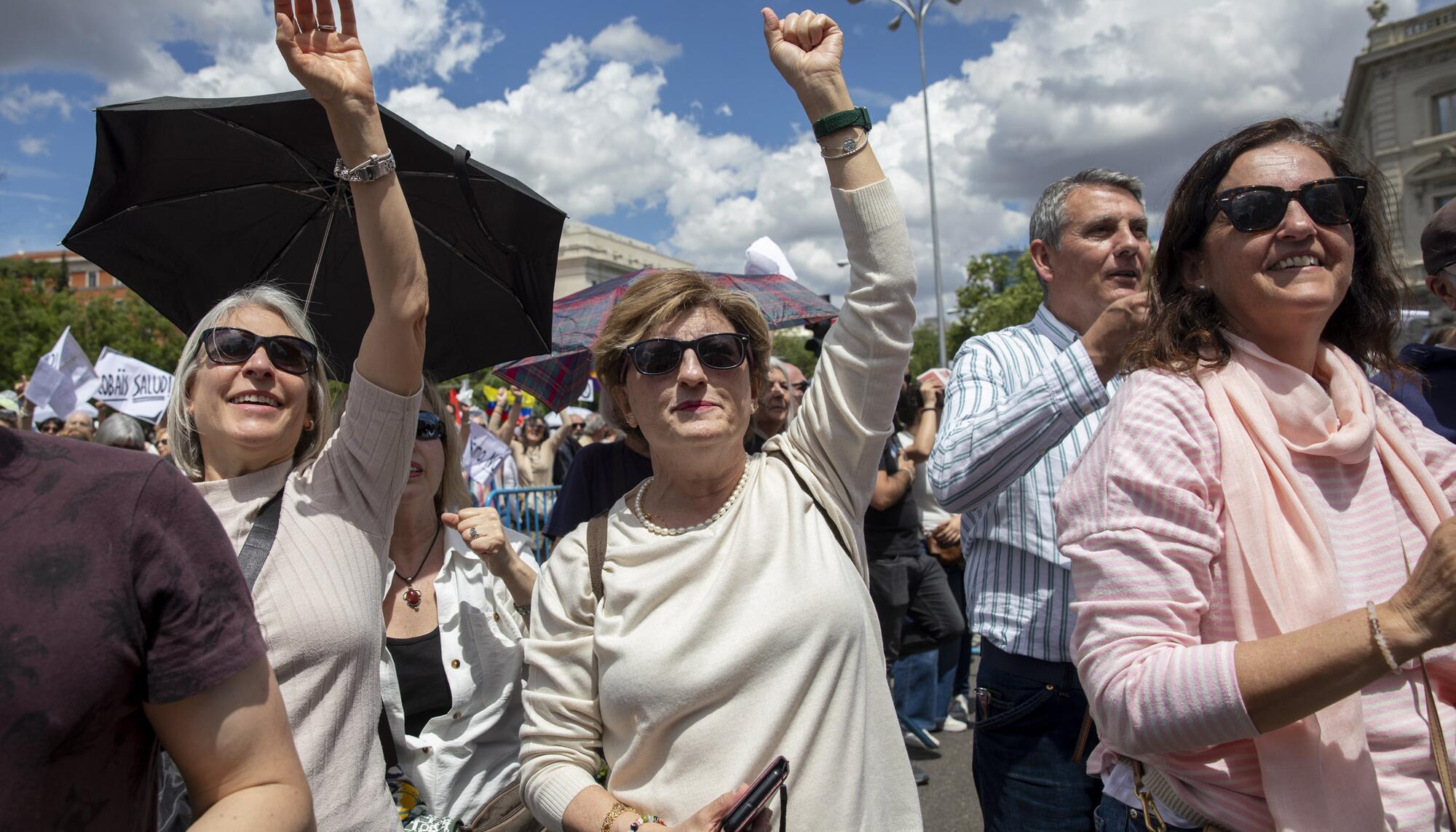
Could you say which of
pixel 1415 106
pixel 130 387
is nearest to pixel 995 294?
pixel 1415 106

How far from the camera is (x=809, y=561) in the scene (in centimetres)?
174

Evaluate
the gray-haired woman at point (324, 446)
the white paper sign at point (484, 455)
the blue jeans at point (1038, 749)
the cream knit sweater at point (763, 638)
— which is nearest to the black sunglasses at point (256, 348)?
the gray-haired woman at point (324, 446)

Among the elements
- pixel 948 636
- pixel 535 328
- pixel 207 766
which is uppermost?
pixel 535 328

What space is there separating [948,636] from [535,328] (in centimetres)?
367

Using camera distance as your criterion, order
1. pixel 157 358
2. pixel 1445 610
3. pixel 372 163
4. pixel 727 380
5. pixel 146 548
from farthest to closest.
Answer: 1. pixel 157 358
2. pixel 727 380
3. pixel 372 163
4. pixel 1445 610
5. pixel 146 548

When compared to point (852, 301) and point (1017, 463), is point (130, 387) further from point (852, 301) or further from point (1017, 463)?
point (1017, 463)

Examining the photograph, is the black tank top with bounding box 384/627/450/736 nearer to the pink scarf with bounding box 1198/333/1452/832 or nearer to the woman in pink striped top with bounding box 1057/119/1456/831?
the woman in pink striped top with bounding box 1057/119/1456/831

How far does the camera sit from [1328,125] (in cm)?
187

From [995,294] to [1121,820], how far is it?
39.0 meters

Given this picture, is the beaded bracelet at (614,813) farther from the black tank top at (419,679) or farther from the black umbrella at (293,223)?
the black umbrella at (293,223)

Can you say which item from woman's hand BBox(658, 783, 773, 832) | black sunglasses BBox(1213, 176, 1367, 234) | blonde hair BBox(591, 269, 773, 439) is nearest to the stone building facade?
black sunglasses BBox(1213, 176, 1367, 234)

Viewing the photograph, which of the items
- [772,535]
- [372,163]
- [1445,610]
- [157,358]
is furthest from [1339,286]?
[157,358]

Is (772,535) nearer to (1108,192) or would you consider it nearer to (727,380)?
(727,380)

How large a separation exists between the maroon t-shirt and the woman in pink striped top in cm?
130
